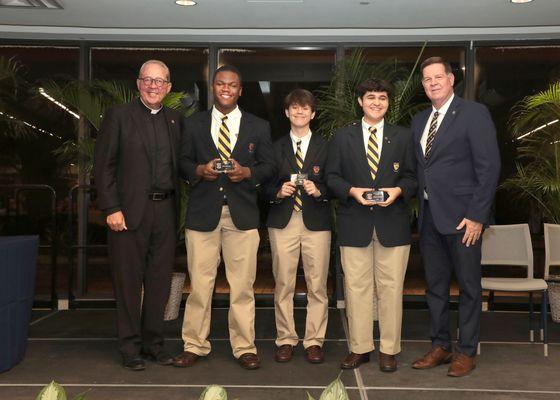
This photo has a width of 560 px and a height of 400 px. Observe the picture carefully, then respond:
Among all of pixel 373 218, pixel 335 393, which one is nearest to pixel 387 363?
pixel 373 218

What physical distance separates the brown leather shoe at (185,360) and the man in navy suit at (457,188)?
4.41 feet

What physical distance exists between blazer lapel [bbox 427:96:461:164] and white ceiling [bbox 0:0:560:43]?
173 centimetres

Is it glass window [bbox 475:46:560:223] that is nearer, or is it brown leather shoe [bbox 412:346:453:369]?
brown leather shoe [bbox 412:346:453:369]

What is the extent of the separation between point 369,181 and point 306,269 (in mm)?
675

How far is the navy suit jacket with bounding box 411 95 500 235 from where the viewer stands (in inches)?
137

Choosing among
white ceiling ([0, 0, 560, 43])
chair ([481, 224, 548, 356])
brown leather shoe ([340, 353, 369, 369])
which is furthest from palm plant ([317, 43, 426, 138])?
brown leather shoe ([340, 353, 369, 369])

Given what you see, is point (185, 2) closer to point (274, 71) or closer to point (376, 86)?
point (274, 71)

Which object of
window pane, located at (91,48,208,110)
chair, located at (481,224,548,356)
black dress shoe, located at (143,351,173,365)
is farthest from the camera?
window pane, located at (91,48,208,110)

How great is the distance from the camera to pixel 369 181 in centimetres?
370

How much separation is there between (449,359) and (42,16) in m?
4.44

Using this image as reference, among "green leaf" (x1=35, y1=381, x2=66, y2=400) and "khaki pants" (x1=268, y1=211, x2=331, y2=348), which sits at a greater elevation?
"green leaf" (x1=35, y1=381, x2=66, y2=400)

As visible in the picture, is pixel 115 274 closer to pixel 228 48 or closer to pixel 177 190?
pixel 177 190

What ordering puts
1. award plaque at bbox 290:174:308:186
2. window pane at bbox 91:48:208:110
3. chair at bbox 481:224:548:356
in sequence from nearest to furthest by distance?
award plaque at bbox 290:174:308:186 < chair at bbox 481:224:548:356 < window pane at bbox 91:48:208:110

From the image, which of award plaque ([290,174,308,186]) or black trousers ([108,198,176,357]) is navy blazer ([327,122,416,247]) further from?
black trousers ([108,198,176,357])
